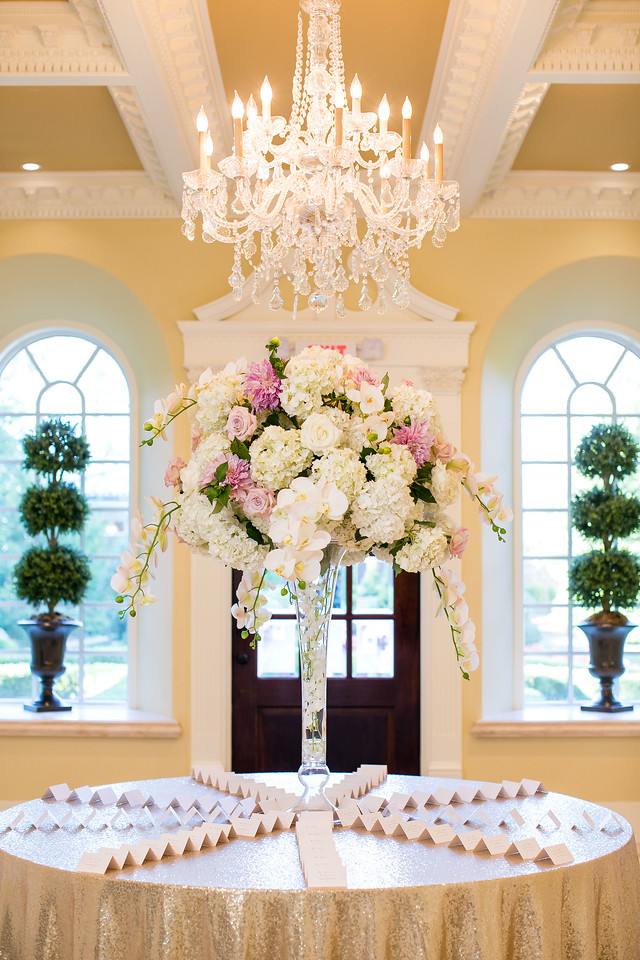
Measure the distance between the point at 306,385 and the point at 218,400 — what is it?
20cm

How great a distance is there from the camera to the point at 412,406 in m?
2.13

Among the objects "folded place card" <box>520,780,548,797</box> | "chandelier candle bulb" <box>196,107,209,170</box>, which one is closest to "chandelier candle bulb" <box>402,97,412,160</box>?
"chandelier candle bulb" <box>196,107,209,170</box>

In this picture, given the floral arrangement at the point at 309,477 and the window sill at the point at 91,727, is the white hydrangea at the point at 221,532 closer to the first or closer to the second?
the floral arrangement at the point at 309,477

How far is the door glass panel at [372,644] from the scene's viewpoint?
5.53 m

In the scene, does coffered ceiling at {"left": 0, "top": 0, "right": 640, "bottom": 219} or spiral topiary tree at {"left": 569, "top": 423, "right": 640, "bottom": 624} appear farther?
spiral topiary tree at {"left": 569, "top": 423, "right": 640, "bottom": 624}

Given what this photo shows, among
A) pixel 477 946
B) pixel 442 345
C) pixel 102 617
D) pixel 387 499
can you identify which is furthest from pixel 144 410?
pixel 477 946

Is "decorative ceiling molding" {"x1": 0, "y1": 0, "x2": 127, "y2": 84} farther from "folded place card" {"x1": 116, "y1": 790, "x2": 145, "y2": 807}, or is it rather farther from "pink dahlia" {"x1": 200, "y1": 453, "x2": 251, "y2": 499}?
"folded place card" {"x1": 116, "y1": 790, "x2": 145, "y2": 807}

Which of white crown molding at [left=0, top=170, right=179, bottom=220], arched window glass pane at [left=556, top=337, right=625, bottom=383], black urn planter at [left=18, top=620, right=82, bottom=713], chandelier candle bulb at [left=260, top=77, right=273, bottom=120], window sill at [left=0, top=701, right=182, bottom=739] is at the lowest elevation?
window sill at [left=0, top=701, right=182, bottom=739]

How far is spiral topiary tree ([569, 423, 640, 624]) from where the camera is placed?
18.3ft

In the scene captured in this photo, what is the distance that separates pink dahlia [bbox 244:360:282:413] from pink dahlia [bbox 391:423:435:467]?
0.26m

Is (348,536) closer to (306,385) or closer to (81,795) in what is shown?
(306,385)

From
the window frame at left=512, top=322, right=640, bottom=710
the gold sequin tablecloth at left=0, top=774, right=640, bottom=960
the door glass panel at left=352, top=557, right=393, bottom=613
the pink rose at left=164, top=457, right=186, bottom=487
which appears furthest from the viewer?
the window frame at left=512, top=322, right=640, bottom=710

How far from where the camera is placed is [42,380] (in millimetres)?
6262

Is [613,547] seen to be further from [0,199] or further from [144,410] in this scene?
[0,199]
